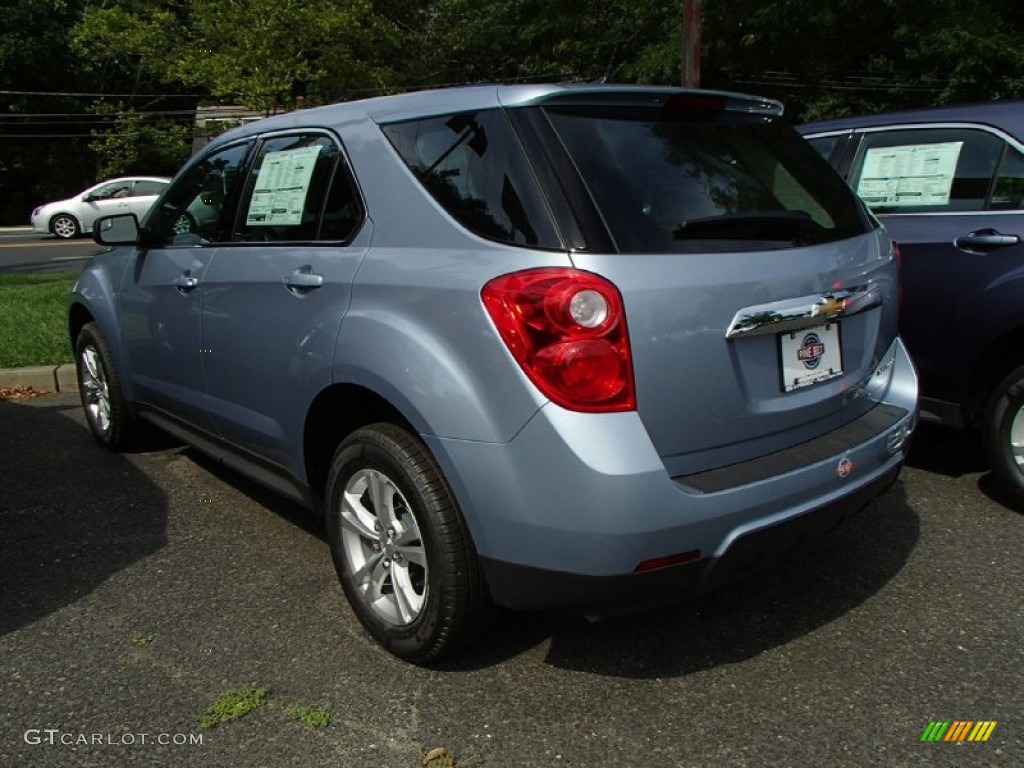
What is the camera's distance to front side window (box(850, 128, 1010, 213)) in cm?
399

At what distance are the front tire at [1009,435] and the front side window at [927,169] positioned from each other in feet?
2.77

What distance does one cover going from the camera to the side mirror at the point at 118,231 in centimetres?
422

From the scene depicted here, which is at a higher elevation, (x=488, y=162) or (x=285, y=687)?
(x=488, y=162)

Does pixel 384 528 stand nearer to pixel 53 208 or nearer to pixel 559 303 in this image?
pixel 559 303

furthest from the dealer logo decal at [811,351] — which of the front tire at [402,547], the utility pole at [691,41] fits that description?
the utility pole at [691,41]

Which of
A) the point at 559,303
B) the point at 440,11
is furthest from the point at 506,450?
the point at 440,11

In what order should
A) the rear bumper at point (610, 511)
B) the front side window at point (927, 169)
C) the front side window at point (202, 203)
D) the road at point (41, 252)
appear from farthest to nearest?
the road at point (41, 252)
the front side window at point (927, 169)
the front side window at point (202, 203)
the rear bumper at point (610, 511)

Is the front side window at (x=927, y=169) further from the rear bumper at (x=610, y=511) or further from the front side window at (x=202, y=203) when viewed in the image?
the front side window at (x=202, y=203)

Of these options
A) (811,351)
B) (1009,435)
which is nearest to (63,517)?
(811,351)

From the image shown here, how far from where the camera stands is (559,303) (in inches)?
A: 85.4

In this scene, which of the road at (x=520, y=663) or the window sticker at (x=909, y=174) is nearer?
the road at (x=520, y=663)

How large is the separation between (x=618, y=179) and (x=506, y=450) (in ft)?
2.63

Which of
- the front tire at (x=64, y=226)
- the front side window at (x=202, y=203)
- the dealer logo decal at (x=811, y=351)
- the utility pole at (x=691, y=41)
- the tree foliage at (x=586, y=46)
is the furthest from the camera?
the front tire at (x=64, y=226)

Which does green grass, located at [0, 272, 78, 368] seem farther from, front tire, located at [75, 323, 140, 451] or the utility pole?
the utility pole
